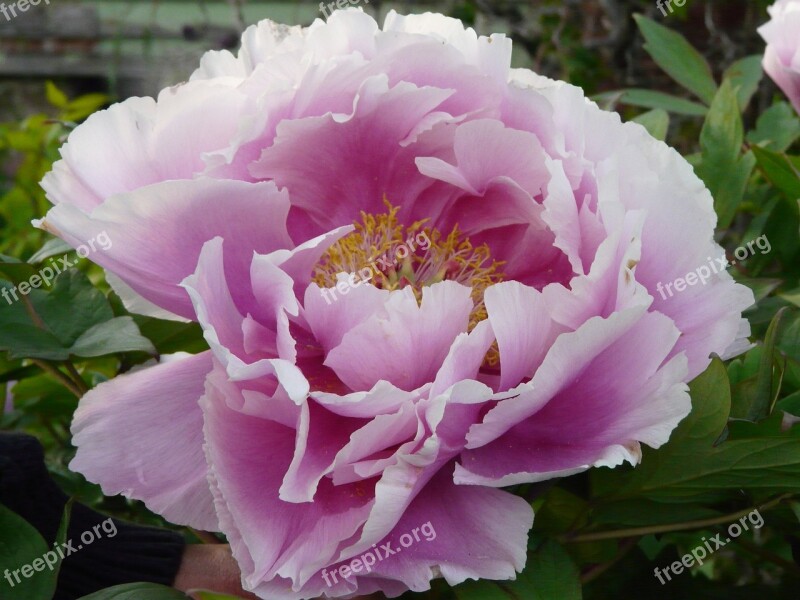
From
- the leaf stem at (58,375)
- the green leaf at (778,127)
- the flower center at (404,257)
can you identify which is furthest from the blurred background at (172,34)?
the leaf stem at (58,375)

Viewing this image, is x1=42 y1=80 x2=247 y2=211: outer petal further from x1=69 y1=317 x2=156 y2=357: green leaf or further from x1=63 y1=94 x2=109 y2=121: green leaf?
x1=63 y1=94 x2=109 y2=121: green leaf

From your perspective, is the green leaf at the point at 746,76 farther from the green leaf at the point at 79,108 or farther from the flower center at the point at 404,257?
the green leaf at the point at 79,108

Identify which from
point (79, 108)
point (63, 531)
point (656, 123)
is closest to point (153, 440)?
point (63, 531)

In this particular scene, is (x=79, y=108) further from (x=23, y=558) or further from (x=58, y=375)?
(x=23, y=558)

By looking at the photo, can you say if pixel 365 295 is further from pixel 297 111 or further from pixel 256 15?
pixel 256 15

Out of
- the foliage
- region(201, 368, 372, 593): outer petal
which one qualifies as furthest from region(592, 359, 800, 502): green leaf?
region(201, 368, 372, 593): outer petal

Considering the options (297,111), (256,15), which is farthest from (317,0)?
(297,111)

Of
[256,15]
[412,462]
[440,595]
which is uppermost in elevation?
[412,462]
